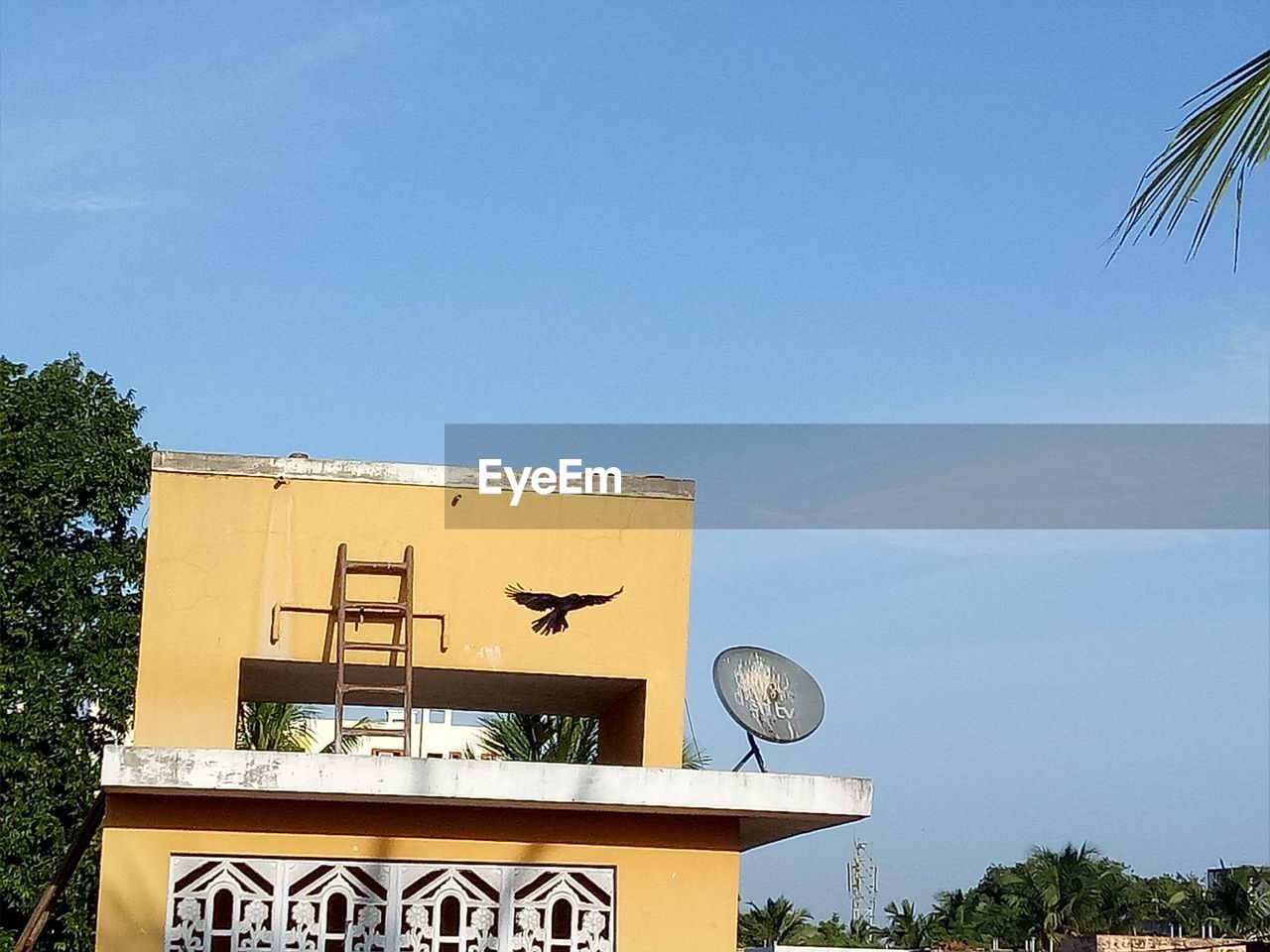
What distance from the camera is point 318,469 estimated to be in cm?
1159

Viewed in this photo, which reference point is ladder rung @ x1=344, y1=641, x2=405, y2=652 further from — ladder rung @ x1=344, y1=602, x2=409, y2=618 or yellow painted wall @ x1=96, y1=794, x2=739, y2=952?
yellow painted wall @ x1=96, y1=794, x2=739, y2=952

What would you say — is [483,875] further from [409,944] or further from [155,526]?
[155,526]

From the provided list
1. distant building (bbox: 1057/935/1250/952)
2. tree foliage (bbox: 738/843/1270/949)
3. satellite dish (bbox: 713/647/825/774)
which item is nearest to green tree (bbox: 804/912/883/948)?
tree foliage (bbox: 738/843/1270/949)

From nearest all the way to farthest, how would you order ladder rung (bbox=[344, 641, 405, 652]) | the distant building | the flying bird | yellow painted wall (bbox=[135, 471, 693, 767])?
yellow painted wall (bbox=[135, 471, 693, 767]), ladder rung (bbox=[344, 641, 405, 652]), the flying bird, the distant building

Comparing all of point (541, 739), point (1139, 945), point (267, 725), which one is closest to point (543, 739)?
point (541, 739)

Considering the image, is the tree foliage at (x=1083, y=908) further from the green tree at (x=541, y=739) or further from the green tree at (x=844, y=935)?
the green tree at (x=541, y=739)

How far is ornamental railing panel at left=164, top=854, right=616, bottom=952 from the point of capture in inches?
409

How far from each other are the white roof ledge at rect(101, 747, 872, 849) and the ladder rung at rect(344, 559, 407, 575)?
156 centimetres

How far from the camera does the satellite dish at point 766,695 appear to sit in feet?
37.3

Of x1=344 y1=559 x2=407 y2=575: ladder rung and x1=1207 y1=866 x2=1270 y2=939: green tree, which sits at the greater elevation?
x1=344 y1=559 x2=407 y2=575: ladder rung

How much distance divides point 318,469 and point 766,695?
3.54m

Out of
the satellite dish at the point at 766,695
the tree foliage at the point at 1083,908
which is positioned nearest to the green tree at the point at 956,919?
the tree foliage at the point at 1083,908

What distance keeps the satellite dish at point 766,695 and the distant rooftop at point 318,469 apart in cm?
151

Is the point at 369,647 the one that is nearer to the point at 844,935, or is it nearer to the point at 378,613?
the point at 378,613
